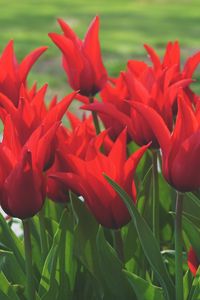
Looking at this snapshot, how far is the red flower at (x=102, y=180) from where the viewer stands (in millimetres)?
1663

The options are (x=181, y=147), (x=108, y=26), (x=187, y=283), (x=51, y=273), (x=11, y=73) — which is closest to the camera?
(x=181, y=147)

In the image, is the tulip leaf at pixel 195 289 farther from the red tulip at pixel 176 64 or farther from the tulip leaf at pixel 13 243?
the red tulip at pixel 176 64

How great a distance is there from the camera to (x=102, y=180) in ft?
5.47

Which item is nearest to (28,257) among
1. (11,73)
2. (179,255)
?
(179,255)

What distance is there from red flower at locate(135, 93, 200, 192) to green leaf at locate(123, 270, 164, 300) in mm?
194

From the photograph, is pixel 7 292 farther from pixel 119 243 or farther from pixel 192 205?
pixel 192 205

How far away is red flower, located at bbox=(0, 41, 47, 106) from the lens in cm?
203

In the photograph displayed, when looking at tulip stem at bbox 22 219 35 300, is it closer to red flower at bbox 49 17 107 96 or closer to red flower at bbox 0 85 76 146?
red flower at bbox 0 85 76 146

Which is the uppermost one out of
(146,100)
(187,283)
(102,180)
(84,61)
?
(84,61)

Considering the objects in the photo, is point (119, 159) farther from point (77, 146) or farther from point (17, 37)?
point (17, 37)

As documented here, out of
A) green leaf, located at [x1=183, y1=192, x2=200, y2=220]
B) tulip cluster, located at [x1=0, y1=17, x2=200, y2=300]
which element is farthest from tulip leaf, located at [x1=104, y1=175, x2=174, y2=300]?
green leaf, located at [x1=183, y1=192, x2=200, y2=220]

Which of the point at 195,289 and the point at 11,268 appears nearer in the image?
the point at 195,289

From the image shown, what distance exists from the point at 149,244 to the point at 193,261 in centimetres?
19

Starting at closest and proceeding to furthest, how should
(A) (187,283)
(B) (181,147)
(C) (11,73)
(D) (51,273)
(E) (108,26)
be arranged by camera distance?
(B) (181,147), (D) (51,273), (A) (187,283), (C) (11,73), (E) (108,26)
